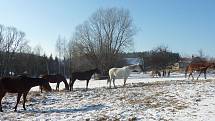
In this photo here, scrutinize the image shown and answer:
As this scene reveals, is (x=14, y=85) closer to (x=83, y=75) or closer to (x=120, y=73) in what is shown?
(x=83, y=75)

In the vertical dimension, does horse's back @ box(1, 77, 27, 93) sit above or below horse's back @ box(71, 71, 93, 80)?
below

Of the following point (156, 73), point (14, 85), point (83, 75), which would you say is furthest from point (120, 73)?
point (156, 73)

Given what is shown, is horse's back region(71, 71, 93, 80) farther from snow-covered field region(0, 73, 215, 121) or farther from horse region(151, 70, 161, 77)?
horse region(151, 70, 161, 77)

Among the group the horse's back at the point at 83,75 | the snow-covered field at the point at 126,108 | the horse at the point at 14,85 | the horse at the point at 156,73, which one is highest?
the horse at the point at 156,73

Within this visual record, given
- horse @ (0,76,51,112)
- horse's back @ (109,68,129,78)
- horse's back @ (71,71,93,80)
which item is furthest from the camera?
horse's back @ (71,71,93,80)

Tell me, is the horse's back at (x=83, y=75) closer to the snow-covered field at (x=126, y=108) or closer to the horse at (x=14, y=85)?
the snow-covered field at (x=126, y=108)

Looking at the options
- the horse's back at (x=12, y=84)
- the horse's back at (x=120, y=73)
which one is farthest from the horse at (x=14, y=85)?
the horse's back at (x=120, y=73)

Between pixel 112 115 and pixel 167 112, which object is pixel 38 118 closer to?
pixel 112 115

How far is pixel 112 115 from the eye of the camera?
48.8 feet

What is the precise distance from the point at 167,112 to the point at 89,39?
66980 mm

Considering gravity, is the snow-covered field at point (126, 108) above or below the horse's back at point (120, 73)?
below

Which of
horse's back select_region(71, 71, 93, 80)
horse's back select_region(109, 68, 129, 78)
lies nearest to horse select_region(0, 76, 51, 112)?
horse's back select_region(71, 71, 93, 80)

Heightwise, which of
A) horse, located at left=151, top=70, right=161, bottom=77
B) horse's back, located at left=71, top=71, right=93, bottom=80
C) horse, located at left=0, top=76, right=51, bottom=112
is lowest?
horse, located at left=0, top=76, right=51, bottom=112

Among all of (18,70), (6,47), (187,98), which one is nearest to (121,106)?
(187,98)
